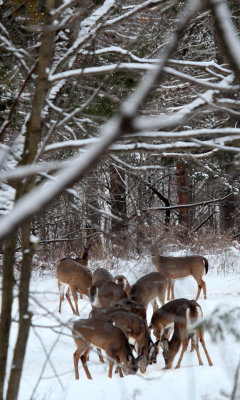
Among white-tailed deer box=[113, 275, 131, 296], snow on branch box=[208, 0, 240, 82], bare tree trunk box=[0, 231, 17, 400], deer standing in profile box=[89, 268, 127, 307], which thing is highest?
white-tailed deer box=[113, 275, 131, 296]

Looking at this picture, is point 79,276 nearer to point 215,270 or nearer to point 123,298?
point 123,298

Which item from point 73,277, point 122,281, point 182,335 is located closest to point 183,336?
point 182,335

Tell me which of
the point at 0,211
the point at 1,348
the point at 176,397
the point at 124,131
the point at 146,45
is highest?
the point at 146,45

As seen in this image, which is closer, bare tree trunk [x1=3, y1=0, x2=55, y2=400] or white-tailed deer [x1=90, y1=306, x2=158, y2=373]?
bare tree trunk [x1=3, y1=0, x2=55, y2=400]

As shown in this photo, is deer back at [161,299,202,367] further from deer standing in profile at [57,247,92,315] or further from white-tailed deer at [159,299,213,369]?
deer standing in profile at [57,247,92,315]

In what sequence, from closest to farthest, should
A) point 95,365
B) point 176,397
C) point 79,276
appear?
point 176,397
point 95,365
point 79,276

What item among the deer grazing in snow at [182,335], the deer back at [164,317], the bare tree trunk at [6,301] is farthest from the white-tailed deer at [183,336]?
the bare tree trunk at [6,301]

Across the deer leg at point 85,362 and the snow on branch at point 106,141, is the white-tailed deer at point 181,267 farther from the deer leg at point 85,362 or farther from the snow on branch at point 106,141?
the snow on branch at point 106,141

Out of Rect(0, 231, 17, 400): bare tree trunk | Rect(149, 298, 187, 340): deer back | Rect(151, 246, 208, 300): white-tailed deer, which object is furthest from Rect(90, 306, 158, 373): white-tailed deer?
Rect(0, 231, 17, 400): bare tree trunk

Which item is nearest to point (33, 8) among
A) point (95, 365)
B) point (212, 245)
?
point (95, 365)

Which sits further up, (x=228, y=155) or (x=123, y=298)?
(x=228, y=155)

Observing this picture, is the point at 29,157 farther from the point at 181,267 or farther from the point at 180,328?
the point at 181,267

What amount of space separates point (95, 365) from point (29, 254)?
4608 mm

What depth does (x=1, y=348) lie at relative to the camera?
126 inches
